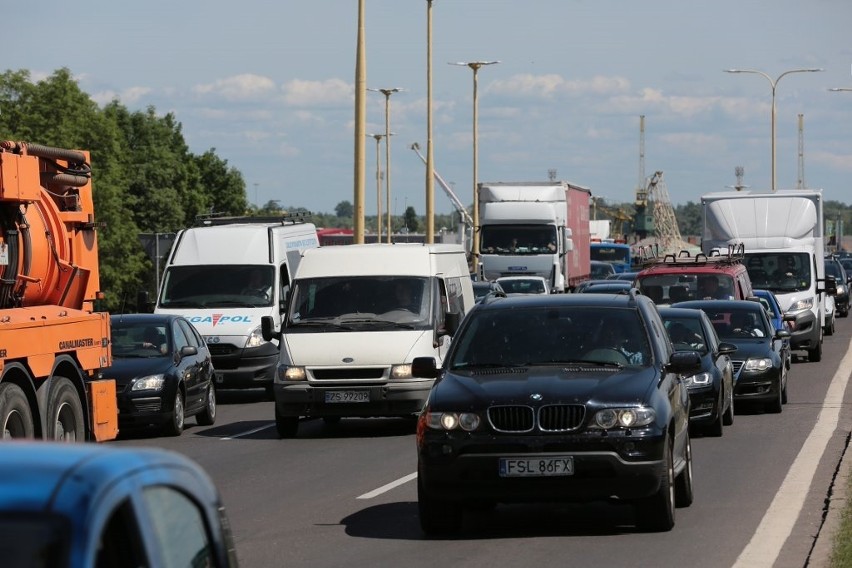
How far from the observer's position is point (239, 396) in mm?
28844

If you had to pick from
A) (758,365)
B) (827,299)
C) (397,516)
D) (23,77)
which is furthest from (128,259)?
(397,516)

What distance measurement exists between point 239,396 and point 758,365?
10212 mm

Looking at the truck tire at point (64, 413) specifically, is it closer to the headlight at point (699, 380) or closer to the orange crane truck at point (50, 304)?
the orange crane truck at point (50, 304)

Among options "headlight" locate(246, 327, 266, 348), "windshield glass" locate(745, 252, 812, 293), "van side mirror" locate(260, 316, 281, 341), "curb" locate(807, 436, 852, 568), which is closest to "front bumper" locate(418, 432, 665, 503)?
"curb" locate(807, 436, 852, 568)

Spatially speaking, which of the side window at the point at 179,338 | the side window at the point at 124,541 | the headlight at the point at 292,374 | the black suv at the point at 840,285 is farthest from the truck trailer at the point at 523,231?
the side window at the point at 124,541

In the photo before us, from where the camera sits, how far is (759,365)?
21672mm

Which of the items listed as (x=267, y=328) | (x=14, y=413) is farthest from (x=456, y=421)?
(x=267, y=328)

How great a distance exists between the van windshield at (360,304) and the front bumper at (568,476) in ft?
30.6

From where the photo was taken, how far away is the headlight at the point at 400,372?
19547mm

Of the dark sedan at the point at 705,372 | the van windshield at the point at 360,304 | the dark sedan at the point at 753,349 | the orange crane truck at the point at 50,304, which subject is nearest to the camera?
the orange crane truck at the point at 50,304

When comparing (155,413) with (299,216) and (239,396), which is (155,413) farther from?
(299,216)

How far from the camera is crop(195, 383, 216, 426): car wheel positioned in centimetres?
2181

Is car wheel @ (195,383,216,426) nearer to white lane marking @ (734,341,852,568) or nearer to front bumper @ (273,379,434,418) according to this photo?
front bumper @ (273,379,434,418)

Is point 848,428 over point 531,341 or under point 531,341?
under
